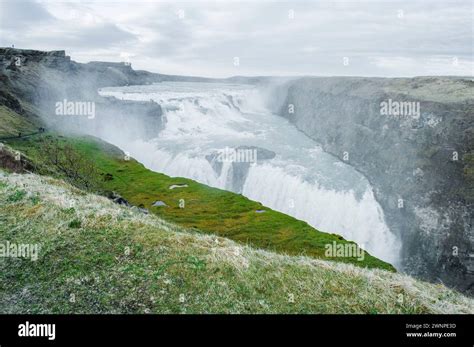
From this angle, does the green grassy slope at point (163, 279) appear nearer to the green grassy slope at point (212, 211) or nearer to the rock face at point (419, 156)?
the green grassy slope at point (212, 211)

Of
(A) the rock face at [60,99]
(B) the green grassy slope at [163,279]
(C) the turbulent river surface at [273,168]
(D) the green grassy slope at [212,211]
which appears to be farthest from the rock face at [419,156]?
(A) the rock face at [60,99]

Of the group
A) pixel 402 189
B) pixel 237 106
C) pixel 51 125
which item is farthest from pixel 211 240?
pixel 237 106

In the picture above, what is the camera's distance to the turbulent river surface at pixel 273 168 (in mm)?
75125

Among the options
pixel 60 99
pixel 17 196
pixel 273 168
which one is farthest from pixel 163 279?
pixel 60 99

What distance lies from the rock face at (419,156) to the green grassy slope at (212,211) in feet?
60.0

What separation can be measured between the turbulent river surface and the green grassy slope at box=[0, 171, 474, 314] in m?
58.5

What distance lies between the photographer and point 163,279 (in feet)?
46.8

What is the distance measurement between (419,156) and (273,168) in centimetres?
3092

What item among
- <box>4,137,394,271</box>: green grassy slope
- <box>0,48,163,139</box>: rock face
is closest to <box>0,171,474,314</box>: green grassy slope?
<box>4,137,394,271</box>: green grassy slope

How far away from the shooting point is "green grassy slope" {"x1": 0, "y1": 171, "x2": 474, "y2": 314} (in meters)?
13.1

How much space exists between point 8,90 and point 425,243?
116154mm

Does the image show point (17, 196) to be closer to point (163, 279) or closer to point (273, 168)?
point (163, 279)

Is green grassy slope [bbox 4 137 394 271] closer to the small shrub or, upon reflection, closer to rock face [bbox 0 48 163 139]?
the small shrub
